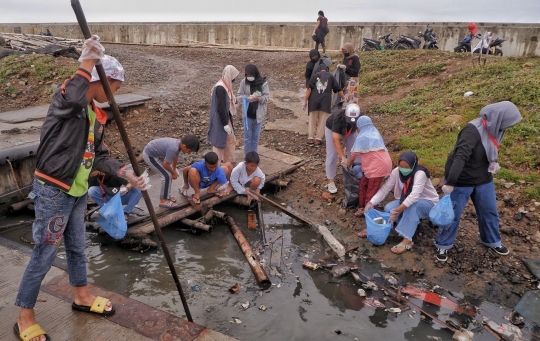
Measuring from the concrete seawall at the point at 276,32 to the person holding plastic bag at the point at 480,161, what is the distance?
52.2 ft

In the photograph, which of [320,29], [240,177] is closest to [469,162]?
[240,177]

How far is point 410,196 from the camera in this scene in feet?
16.4

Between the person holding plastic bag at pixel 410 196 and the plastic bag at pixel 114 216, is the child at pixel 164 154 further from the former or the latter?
the person holding plastic bag at pixel 410 196

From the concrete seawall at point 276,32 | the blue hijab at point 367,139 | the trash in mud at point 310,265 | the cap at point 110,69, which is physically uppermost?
the concrete seawall at point 276,32

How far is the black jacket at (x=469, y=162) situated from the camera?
179 inches

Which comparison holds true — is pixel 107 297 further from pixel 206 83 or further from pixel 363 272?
pixel 206 83

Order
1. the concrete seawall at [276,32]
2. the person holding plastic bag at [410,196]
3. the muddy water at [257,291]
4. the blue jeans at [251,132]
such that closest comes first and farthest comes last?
the muddy water at [257,291]
the person holding plastic bag at [410,196]
the blue jeans at [251,132]
the concrete seawall at [276,32]

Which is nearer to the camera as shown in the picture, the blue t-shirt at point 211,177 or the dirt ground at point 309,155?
the dirt ground at point 309,155

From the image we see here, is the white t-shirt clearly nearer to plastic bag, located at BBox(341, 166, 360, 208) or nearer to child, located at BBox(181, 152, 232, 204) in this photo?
child, located at BBox(181, 152, 232, 204)

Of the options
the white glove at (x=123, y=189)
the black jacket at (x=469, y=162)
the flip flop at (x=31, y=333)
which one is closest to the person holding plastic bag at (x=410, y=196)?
the black jacket at (x=469, y=162)

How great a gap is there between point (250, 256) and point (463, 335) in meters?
2.49

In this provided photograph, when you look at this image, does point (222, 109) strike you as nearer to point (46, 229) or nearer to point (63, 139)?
point (63, 139)

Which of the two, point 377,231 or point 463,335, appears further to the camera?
point 377,231

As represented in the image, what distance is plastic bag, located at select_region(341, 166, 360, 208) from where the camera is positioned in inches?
242
